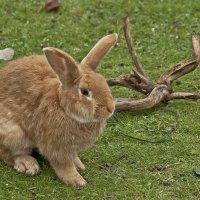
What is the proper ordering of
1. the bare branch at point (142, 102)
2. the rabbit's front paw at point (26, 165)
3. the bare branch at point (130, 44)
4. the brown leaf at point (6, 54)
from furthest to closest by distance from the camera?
1. the brown leaf at point (6, 54)
2. the bare branch at point (130, 44)
3. the bare branch at point (142, 102)
4. the rabbit's front paw at point (26, 165)

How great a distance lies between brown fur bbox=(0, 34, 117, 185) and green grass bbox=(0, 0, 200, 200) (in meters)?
0.17

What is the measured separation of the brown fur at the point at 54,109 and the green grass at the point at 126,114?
17 centimetres

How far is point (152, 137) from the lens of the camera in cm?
597

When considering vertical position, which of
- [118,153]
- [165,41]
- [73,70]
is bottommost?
[165,41]

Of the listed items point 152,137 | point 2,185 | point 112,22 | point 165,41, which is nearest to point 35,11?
point 112,22

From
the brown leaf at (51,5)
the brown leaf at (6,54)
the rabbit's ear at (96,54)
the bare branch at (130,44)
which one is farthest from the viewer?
the brown leaf at (51,5)

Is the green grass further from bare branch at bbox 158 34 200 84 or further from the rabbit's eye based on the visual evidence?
the rabbit's eye

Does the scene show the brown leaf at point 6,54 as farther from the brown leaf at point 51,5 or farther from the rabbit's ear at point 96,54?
the rabbit's ear at point 96,54

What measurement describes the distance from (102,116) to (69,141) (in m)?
0.41

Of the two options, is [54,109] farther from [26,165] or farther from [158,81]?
[158,81]

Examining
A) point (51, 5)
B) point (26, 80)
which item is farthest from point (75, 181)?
point (51, 5)

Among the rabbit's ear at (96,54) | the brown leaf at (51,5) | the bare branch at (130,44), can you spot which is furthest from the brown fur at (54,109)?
Answer: the brown leaf at (51,5)

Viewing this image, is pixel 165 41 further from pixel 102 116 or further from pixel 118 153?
pixel 102 116

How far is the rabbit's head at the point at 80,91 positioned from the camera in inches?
187
